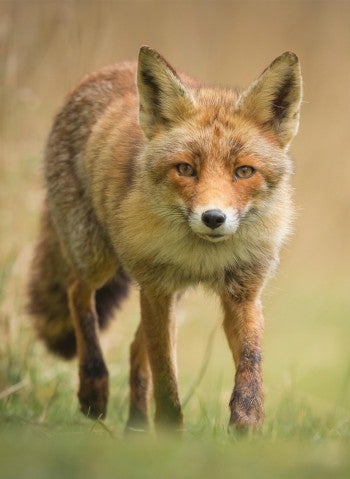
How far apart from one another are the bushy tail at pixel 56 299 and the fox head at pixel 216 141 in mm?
1703

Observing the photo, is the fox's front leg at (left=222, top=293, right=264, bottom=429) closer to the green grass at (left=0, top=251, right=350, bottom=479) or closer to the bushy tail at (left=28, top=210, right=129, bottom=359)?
the green grass at (left=0, top=251, right=350, bottom=479)

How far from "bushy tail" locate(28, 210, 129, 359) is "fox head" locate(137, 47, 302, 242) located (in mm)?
1703

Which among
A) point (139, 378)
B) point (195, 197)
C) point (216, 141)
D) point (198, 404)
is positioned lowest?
point (198, 404)

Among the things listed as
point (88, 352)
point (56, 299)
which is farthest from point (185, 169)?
point (56, 299)

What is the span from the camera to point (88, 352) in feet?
19.3

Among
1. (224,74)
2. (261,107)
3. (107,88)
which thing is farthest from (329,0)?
(261,107)

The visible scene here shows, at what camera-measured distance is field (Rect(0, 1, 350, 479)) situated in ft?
10.6

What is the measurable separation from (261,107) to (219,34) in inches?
218

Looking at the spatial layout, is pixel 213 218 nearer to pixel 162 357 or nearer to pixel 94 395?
pixel 162 357

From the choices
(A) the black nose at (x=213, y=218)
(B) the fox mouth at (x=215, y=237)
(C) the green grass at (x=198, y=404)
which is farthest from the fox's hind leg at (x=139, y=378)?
(A) the black nose at (x=213, y=218)

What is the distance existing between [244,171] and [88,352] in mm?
1905

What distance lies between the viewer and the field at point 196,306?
322cm

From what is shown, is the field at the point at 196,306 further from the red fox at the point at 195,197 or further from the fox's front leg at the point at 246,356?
the red fox at the point at 195,197

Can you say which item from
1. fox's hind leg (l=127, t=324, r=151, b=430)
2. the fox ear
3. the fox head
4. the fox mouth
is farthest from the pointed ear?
fox's hind leg (l=127, t=324, r=151, b=430)
